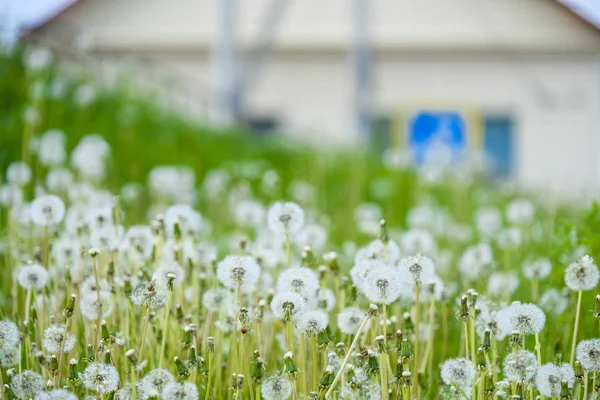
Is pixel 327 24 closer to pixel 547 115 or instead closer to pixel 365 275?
pixel 547 115

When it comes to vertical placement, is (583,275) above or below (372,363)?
above

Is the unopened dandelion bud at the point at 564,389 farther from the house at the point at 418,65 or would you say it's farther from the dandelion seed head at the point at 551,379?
the house at the point at 418,65

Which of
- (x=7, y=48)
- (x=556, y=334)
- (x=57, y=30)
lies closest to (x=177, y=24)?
(x=57, y=30)

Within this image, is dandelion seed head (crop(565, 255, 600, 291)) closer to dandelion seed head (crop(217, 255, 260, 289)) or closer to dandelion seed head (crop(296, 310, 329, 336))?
dandelion seed head (crop(296, 310, 329, 336))

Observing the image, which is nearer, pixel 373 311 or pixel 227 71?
pixel 373 311

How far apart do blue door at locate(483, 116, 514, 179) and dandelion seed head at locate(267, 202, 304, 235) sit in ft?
44.5

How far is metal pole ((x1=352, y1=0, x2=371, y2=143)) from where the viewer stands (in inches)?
476

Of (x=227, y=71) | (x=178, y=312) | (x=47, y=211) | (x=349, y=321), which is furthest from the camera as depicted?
(x=227, y=71)

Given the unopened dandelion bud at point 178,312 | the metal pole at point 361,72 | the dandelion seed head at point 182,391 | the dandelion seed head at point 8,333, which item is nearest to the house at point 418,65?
the metal pole at point 361,72

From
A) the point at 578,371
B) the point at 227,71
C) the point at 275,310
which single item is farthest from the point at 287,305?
the point at 227,71

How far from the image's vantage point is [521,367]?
5.19 ft

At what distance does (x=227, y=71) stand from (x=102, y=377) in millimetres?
10322

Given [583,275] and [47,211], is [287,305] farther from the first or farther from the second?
[47,211]

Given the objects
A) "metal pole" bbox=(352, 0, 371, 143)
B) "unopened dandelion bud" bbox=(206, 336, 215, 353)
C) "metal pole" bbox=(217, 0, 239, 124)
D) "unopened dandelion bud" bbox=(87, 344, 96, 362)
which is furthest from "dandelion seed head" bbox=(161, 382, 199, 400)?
"metal pole" bbox=(352, 0, 371, 143)
